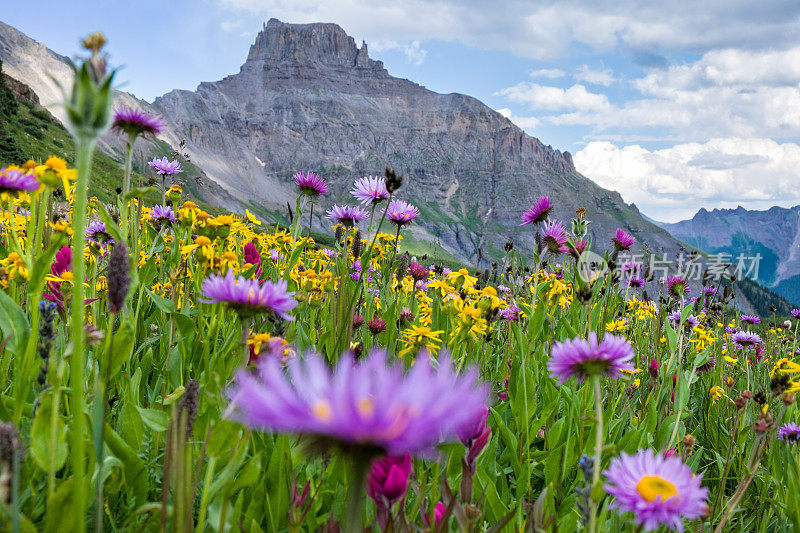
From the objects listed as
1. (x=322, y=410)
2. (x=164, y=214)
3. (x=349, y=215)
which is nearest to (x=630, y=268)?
(x=349, y=215)

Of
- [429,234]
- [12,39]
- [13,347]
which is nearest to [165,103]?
[12,39]

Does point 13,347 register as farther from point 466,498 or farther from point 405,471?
point 466,498

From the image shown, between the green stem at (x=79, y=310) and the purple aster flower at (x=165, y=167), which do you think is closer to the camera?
the green stem at (x=79, y=310)

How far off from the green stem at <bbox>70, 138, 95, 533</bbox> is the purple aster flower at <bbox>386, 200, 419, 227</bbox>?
2.18 meters

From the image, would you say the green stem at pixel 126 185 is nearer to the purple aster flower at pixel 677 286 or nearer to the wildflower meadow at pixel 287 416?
the wildflower meadow at pixel 287 416

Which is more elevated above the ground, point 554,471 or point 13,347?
point 13,347

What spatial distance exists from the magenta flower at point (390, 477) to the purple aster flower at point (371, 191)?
174 cm

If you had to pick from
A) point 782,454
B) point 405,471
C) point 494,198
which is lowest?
point 782,454

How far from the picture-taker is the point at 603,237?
18288 cm

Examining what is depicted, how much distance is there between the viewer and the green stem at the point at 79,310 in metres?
0.83

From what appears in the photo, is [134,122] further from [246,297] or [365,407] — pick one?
[365,407]

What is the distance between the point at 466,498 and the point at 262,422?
0.85 m

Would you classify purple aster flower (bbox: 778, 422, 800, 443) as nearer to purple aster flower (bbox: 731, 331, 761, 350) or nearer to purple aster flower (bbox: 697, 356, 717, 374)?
purple aster flower (bbox: 697, 356, 717, 374)

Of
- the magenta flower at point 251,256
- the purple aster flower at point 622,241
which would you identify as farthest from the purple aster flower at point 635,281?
the magenta flower at point 251,256
